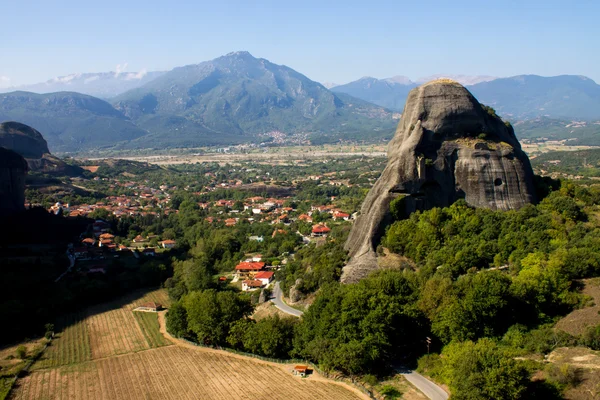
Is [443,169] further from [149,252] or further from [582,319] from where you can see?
[149,252]

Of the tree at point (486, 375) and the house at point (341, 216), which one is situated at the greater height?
the tree at point (486, 375)

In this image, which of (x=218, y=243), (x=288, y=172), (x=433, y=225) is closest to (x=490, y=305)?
(x=433, y=225)

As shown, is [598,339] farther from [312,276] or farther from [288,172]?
[288,172]

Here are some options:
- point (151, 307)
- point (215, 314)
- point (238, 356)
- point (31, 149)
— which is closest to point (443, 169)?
point (215, 314)

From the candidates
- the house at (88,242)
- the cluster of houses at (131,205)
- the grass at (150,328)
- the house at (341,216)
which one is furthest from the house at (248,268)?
the cluster of houses at (131,205)

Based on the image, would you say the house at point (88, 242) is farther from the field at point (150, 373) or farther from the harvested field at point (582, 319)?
the harvested field at point (582, 319)

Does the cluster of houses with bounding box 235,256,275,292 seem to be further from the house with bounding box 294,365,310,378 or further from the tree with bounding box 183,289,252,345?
the house with bounding box 294,365,310,378
